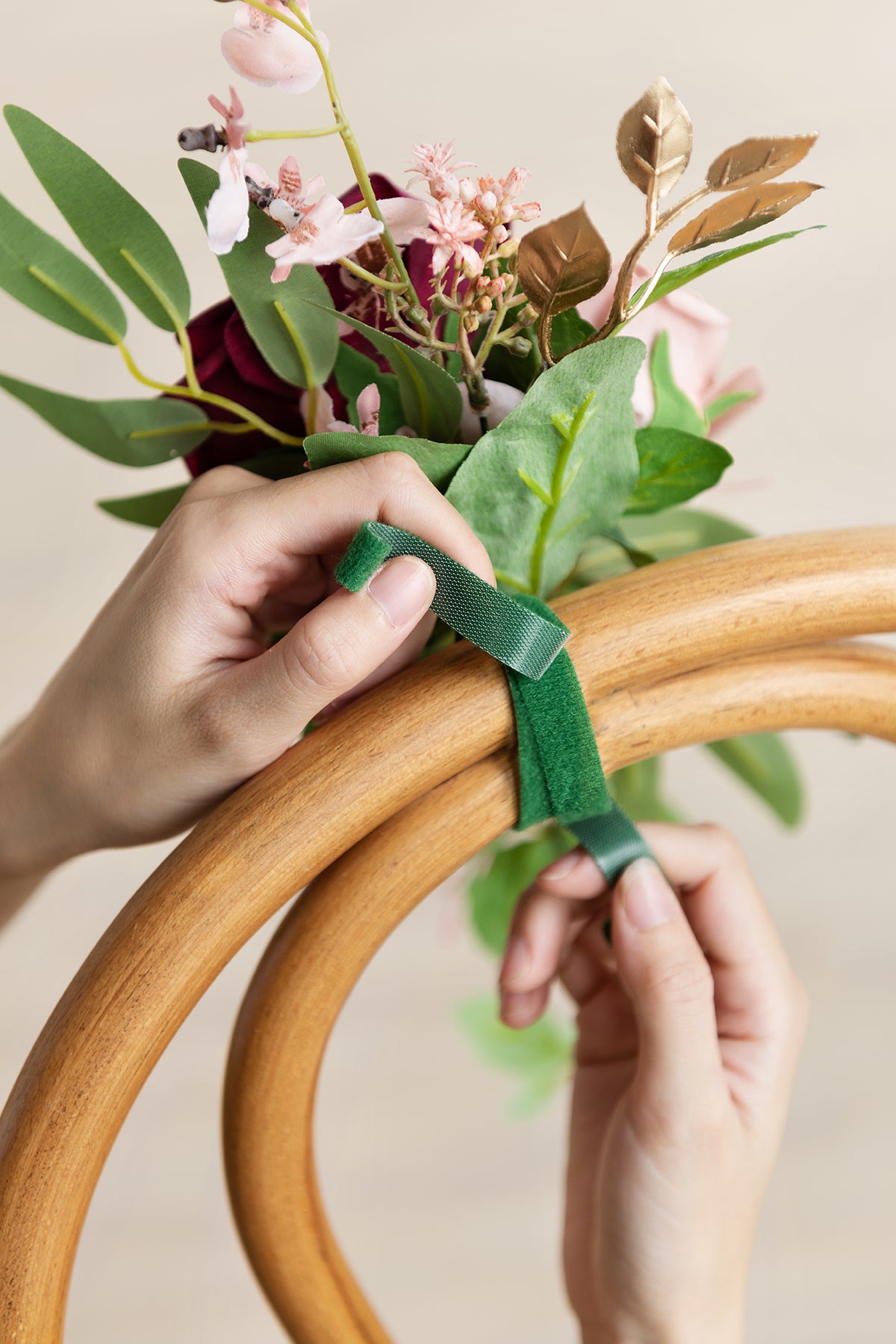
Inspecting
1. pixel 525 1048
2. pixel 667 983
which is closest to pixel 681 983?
pixel 667 983

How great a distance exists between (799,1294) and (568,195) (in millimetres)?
925

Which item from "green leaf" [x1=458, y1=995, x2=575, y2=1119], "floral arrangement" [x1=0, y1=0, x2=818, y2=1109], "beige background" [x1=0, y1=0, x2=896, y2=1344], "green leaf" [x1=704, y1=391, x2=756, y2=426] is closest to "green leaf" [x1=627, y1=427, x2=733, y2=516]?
"floral arrangement" [x1=0, y1=0, x2=818, y2=1109]

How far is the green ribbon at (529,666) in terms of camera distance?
12.0 inches

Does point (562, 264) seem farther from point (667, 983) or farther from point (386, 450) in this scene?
point (667, 983)

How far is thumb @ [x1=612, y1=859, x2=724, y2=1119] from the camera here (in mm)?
430

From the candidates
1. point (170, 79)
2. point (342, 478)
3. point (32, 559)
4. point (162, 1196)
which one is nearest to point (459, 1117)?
point (162, 1196)

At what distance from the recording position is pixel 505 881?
602 mm

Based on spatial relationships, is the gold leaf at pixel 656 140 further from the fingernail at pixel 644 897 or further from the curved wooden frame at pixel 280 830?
the fingernail at pixel 644 897

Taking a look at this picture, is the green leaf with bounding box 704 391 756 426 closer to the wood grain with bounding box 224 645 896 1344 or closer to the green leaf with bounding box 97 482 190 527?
the wood grain with bounding box 224 645 896 1344

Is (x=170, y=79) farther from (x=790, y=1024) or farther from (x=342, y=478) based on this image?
(x=790, y=1024)

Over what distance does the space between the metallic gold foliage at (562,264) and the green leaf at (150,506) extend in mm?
201

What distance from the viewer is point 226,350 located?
36 cm

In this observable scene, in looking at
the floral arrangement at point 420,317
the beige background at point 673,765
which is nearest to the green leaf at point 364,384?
the floral arrangement at point 420,317

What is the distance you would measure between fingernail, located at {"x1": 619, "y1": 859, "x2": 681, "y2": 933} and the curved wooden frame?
0.41 ft
